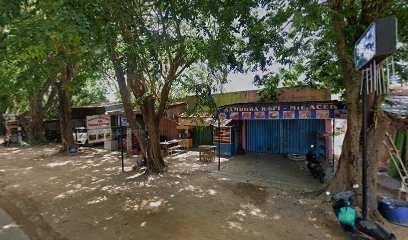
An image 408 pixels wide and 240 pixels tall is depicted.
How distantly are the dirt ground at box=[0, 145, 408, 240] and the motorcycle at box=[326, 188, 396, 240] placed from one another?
1.82 ft

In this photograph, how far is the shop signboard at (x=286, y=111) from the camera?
845 centimetres

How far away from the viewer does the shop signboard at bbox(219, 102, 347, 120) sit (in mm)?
8445

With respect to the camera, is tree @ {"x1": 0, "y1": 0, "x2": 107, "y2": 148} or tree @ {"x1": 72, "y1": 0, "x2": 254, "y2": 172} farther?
tree @ {"x1": 72, "y1": 0, "x2": 254, "y2": 172}

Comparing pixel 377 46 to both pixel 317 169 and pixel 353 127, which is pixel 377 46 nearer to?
pixel 353 127

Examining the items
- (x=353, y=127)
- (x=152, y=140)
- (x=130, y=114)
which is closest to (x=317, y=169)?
(x=353, y=127)

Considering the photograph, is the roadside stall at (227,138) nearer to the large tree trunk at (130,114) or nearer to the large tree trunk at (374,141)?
the large tree trunk at (130,114)

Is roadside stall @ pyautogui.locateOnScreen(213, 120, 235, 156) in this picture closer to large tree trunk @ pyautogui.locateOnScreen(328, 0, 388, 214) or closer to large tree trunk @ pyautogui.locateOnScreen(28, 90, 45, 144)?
large tree trunk @ pyautogui.locateOnScreen(328, 0, 388, 214)

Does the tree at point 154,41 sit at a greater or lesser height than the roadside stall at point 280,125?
greater

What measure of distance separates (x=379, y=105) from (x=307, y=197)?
3086 mm

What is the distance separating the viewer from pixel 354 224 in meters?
4.61

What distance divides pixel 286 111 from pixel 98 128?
43.7 feet

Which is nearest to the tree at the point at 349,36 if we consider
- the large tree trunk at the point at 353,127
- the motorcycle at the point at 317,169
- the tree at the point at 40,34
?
the large tree trunk at the point at 353,127

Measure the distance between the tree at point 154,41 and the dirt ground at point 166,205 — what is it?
7.11ft

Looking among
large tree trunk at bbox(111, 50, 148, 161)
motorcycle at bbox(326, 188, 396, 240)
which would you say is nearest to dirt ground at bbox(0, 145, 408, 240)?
motorcycle at bbox(326, 188, 396, 240)
